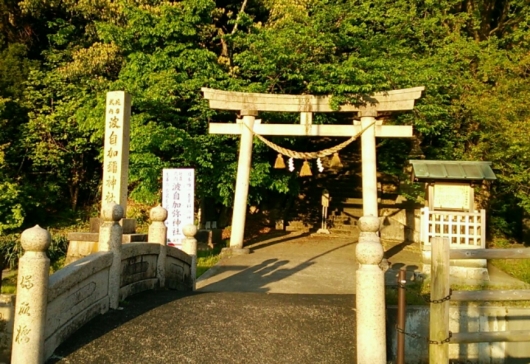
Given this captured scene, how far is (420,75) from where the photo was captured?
Result: 44.2 ft

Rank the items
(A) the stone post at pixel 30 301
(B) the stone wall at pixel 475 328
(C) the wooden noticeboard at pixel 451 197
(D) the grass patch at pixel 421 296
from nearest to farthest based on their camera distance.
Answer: (A) the stone post at pixel 30 301, (B) the stone wall at pixel 475 328, (D) the grass patch at pixel 421 296, (C) the wooden noticeboard at pixel 451 197

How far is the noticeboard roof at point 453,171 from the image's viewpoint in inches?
378

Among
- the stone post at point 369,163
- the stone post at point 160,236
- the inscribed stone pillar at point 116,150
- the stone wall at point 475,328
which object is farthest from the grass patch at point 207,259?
the stone wall at point 475,328

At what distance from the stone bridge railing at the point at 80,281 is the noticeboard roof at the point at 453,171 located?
544 centimetres

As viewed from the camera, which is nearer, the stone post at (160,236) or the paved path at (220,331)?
the paved path at (220,331)

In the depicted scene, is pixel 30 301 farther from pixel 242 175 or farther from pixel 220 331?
pixel 242 175

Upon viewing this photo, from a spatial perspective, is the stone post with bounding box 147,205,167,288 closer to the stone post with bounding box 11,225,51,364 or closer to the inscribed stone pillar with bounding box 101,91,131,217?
the inscribed stone pillar with bounding box 101,91,131,217

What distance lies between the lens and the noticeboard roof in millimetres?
9602

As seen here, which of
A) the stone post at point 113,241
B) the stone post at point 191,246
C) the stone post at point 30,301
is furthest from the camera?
the stone post at point 191,246

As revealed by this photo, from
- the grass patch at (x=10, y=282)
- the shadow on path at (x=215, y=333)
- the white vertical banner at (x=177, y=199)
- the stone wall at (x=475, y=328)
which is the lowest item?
the grass patch at (x=10, y=282)

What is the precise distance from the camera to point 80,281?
199 inches

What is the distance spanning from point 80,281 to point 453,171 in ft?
25.6

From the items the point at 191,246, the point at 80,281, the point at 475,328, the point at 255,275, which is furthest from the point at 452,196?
the point at 80,281

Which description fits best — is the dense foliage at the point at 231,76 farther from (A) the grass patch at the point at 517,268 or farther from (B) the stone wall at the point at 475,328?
(B) the stone wall at the point at 475,328
